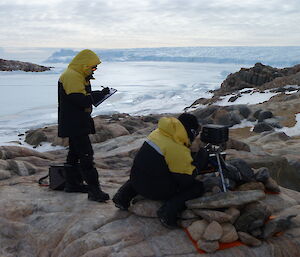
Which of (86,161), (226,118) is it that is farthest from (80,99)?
(226,118)

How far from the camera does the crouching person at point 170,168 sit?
4688 millimetres

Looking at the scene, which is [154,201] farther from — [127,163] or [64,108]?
[127,163]

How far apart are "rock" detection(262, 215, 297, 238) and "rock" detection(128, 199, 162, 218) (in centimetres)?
137

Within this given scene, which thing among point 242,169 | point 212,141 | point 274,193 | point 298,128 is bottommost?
point 298,128

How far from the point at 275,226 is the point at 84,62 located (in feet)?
11.1

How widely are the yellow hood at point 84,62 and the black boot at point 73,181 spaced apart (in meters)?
1.65

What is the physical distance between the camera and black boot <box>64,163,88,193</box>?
20.9 ft

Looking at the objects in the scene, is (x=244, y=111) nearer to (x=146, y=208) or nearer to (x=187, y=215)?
(x=146, y=208)

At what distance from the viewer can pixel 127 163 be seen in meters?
9.88

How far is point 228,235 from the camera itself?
14.6ft

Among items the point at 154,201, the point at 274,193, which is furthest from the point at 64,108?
the point at 274,193

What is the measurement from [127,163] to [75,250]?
208 inches

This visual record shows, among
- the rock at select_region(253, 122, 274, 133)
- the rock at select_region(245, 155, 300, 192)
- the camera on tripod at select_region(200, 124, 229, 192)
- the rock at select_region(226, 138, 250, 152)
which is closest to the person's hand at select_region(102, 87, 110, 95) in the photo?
the camera on tripod at select_region(200, 124, 229, 192)

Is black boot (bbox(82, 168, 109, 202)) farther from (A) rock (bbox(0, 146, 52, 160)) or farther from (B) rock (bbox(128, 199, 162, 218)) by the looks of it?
(A) rock (bbox(0, 146, 52, 160))
